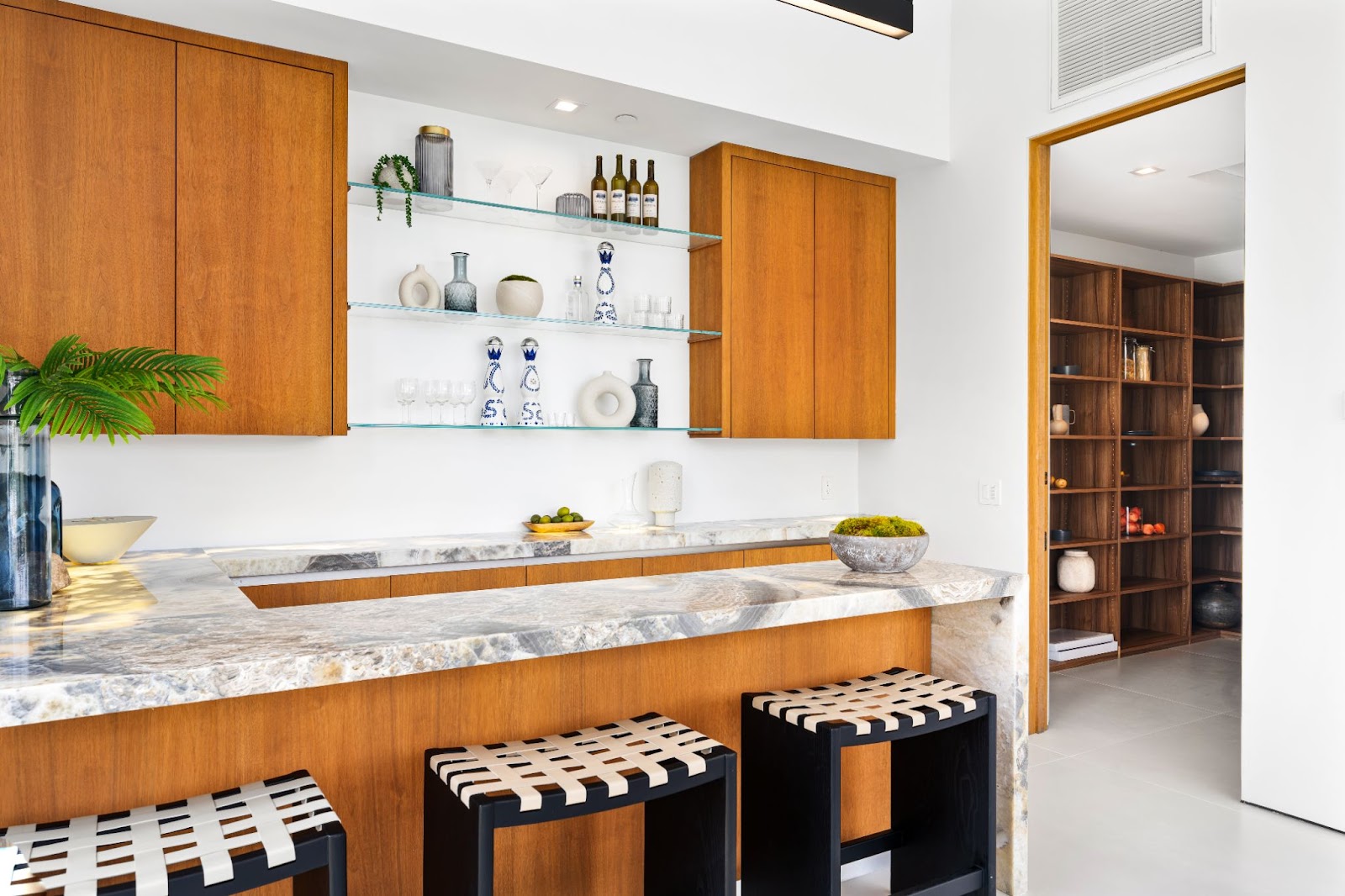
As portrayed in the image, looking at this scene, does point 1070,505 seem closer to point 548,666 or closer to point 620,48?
point 620,48

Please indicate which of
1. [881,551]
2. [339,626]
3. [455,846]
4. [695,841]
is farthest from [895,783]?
[339,626]

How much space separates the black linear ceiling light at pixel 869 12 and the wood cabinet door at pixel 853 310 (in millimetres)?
2253

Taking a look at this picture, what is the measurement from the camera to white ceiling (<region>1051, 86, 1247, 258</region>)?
357 cm

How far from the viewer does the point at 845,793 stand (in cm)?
235

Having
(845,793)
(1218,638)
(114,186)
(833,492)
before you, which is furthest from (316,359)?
(1218,638)

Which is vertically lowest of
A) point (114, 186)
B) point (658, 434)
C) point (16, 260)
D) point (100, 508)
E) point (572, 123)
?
point (100, 508)

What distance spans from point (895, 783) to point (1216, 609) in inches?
175

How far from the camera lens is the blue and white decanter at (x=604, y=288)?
12.6ft

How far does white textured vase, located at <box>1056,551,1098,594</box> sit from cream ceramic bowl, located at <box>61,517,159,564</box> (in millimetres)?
4565

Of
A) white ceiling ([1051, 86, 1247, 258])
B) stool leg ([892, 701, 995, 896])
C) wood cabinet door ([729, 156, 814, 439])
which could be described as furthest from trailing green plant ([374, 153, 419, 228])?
white ceiling ([1051, 86, 1247, 258])

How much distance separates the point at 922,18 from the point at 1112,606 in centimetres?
341

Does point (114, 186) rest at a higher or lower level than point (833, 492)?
higher

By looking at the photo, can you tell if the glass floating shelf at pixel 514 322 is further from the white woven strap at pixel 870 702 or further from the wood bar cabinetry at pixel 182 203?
the white woven strap at pixel 870 702

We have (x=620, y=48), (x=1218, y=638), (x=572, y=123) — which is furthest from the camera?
(x=1218, y=638)
